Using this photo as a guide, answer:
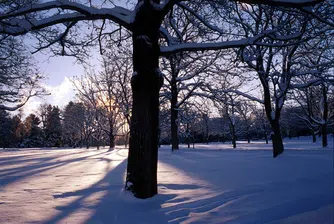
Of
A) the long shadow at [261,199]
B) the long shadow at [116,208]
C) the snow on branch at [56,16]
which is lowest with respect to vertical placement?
the long shadow at [261,199]

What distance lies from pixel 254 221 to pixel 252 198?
1131 millimetres

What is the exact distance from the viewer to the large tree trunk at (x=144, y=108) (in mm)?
4246

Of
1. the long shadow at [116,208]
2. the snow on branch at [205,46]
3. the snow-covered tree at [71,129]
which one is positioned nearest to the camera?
the long shadow at [116,208]

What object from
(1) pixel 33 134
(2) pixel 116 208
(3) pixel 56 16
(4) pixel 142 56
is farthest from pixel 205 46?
(1) pixel 33 134

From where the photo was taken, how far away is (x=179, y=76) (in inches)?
626

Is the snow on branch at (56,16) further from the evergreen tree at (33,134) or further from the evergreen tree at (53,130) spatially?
the evergreen tree at (53,130)

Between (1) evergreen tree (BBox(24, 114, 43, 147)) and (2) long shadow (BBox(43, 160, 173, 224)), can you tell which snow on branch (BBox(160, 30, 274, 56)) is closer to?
(2) long shadow (BBox(43, 160, 173, 224))

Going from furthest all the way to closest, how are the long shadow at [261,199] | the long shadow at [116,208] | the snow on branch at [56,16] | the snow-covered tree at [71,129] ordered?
the snow-covered tree at [71,129] < the snow on branch at [56,16] < the long shadow at [261,199] < the long shadow at [116,208]

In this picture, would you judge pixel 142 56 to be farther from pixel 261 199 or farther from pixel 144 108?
pixel 261 199

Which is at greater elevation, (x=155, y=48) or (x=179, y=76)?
(x=179, y=76)

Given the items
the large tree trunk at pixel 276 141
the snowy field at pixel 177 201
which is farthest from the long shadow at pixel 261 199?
the large tree trunk at pixel 276 141

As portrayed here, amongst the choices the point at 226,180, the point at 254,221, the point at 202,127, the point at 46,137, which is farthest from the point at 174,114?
the point at 46,137

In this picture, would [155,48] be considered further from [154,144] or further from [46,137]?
[46,137]

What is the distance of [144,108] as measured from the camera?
434 centimetres
